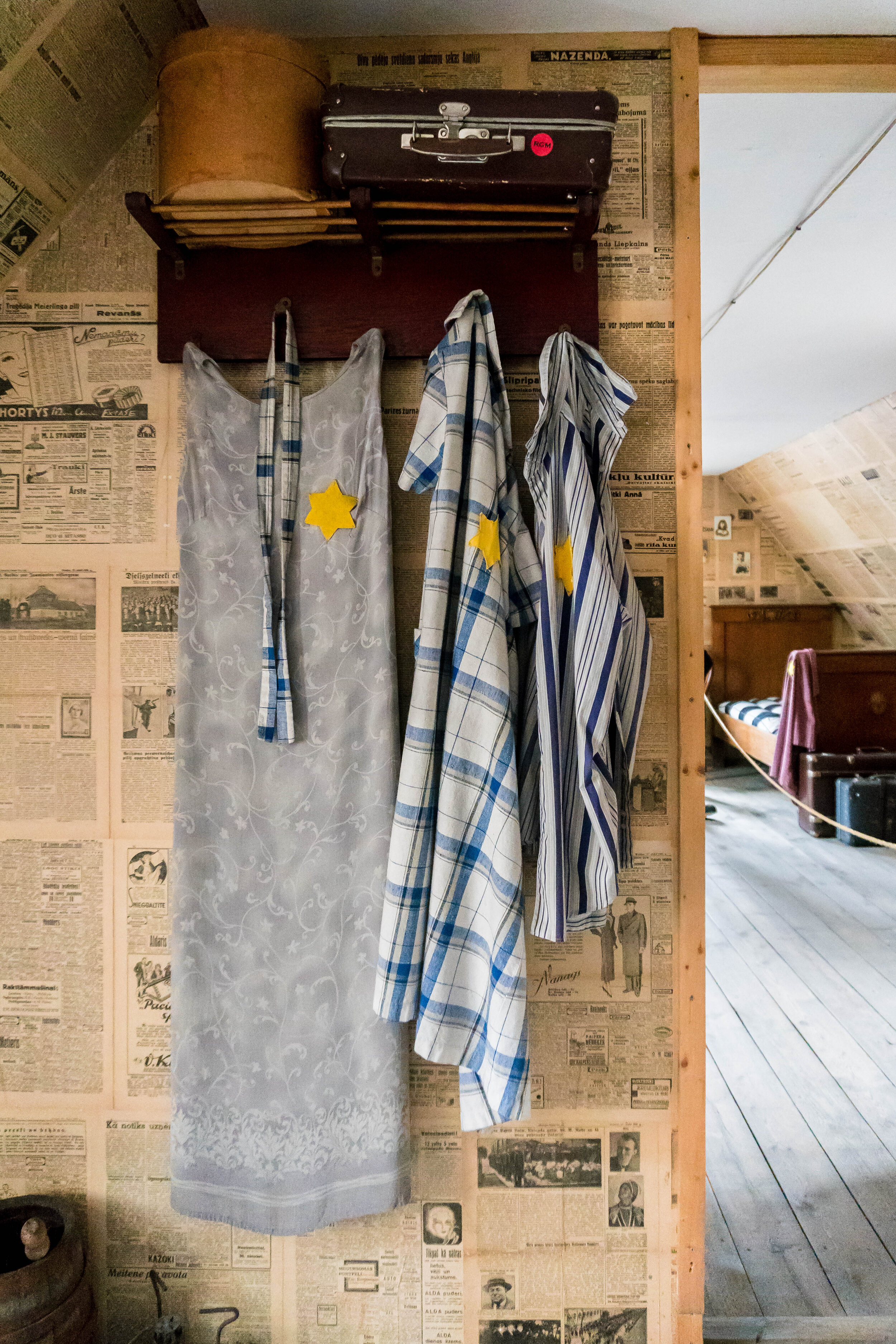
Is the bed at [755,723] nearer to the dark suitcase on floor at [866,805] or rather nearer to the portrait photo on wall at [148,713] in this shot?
the dark suitcase on floor at [866,805]

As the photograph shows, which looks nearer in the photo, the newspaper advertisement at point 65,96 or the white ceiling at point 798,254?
the newspaper advertisement at point 65,96

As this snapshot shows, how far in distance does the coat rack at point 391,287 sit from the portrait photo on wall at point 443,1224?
1470mm

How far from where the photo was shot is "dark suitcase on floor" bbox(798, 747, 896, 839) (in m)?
4.37

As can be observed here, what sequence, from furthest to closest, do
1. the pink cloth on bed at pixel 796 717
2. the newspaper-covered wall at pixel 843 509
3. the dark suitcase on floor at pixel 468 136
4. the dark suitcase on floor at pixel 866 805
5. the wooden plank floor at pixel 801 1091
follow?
the newspaper-covered wall at pixel 843 509
the pink cloth on bed at pixel 796 717
the dark suitcase on floor at pixel 866 805
the wooden plank floor at pixel 801 1091
the dark suitcase on floor at pixel 468 136

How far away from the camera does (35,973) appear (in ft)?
4.76

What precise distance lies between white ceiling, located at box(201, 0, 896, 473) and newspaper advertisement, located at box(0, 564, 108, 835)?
993 mm

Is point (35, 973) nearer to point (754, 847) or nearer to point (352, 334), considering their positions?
point (352, 334)

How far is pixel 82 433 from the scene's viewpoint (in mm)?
1430

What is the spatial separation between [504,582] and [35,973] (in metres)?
1.08

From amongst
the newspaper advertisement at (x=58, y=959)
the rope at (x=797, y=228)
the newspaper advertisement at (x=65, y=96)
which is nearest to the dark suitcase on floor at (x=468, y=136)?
the newspaper advertisement at (x=65, y=96)

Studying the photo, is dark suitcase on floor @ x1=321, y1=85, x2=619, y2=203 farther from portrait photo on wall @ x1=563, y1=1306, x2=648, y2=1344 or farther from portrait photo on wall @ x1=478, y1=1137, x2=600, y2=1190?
portrait photo on wall @ x1=563, y1=1306, x2=648, y2=1344

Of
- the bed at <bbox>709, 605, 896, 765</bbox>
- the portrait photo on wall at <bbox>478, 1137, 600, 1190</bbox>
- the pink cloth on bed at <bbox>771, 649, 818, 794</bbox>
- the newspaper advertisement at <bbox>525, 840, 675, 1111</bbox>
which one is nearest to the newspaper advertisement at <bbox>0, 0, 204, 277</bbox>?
the newspaper advertisement at <bbox>525, 840, 675, 1111</bbox>

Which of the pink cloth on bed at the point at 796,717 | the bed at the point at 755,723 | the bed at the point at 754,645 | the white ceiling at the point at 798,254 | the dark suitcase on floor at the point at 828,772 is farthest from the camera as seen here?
the bed at the point at 754,645

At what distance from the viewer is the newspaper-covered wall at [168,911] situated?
1.40 metres
